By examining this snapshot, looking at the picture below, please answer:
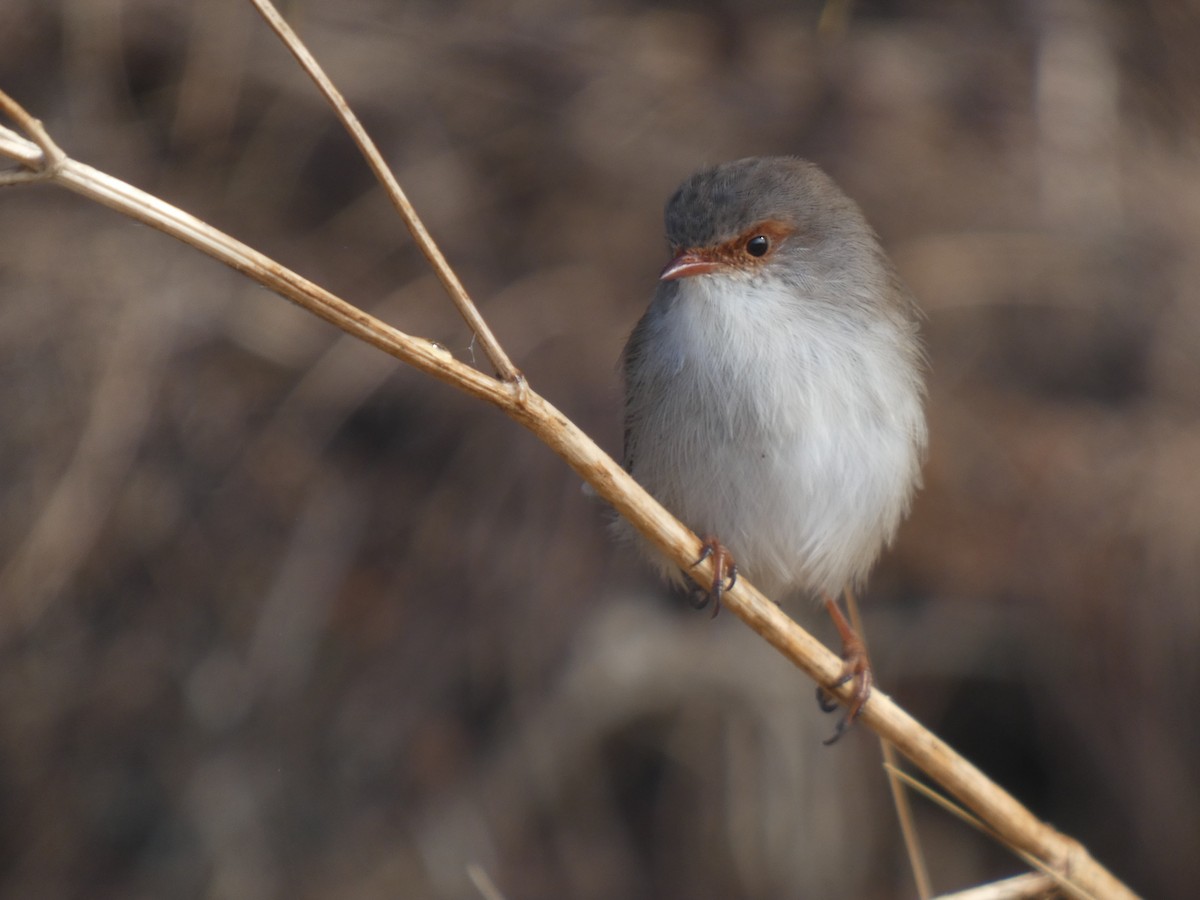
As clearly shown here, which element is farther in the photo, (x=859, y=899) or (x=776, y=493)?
(x=859, y=899)

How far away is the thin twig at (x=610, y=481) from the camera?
2.13 m

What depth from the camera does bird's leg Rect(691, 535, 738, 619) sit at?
10.7 feet

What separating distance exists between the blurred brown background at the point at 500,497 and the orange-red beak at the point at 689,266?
7.34 feet

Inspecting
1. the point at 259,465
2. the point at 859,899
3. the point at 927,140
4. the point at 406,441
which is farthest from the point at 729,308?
the point at 859,899

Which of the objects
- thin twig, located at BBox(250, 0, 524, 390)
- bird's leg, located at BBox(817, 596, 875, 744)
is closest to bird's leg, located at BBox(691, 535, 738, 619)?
bird's leg, located at BBox(817, 596, 875, 744)

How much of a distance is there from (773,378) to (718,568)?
57 cm

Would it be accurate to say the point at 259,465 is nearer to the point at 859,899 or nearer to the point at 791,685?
the point at 791,685

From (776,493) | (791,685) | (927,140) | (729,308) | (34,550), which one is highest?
(927,140)

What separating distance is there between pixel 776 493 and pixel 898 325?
2.42 ft

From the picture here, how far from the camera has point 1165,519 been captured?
5.64m

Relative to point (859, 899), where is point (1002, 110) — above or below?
above

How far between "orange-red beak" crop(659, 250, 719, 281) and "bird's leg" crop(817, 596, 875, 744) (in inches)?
47.7

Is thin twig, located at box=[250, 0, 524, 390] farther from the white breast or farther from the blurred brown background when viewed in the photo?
the blurred brown background

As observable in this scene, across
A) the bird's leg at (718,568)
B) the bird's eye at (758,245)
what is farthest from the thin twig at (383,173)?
the bird's eye at (758,245)
